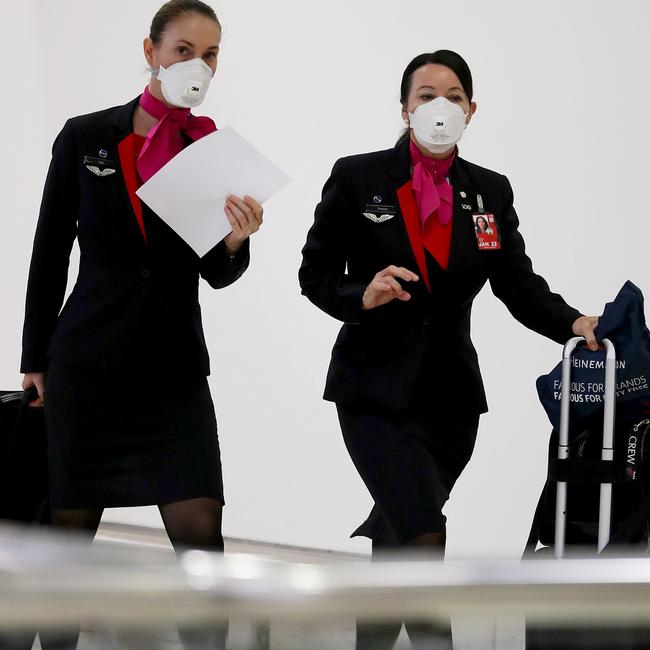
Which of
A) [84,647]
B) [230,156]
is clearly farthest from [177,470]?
[84,647]

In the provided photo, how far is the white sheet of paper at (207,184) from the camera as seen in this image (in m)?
2.71

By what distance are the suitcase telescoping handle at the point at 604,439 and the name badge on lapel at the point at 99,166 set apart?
1131 millimetres

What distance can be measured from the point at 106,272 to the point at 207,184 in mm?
304

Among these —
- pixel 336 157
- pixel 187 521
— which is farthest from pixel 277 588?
pixel 336 157

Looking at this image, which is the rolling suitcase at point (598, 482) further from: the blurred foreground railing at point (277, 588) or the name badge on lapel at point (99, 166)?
the blurred foreground railing at point (277, 588)

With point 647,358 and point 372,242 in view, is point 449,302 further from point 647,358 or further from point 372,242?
point 647,358

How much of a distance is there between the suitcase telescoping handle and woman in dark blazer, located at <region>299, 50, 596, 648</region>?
14 cm

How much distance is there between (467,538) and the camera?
5148mm

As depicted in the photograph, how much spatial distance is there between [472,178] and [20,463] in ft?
4.37

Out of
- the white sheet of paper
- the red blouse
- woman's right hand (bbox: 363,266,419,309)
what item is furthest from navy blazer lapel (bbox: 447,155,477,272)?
the red blouse

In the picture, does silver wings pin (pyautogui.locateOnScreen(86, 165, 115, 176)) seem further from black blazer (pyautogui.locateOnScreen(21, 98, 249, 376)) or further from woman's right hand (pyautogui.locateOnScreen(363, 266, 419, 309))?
woman's right hand (pyautogui.locateOnScreen(363, 266, 419, 309))

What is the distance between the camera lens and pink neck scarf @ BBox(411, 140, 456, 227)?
3.03 metres

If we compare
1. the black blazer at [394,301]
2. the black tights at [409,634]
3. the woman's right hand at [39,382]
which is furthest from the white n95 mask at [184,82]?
the black tights at [409,634]

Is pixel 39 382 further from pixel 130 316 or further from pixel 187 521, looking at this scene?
pixel 187 521
